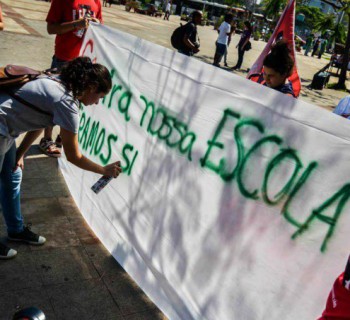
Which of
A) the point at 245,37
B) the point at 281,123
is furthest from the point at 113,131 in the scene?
the point at 245,37

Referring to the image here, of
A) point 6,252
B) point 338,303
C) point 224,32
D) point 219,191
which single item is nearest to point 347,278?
point 338,303

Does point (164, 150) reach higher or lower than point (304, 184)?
lower

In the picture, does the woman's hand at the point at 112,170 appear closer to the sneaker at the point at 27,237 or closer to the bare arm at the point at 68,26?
the sneaker at the point at 27,237

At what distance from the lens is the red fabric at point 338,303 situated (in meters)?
1.38

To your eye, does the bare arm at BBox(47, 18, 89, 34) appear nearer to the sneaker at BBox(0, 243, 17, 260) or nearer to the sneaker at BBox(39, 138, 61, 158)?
the sneaker at BBox(39, 138, 61, 158)

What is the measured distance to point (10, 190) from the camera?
2539mm

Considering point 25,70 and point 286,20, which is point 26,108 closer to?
point 25,70

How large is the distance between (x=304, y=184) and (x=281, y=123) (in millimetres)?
281

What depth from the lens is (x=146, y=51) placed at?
2.56 m

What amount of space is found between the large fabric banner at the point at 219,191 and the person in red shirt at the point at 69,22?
34.2 inches

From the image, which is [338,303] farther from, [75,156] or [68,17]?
[68,17]

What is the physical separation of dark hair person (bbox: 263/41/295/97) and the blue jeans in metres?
1.70

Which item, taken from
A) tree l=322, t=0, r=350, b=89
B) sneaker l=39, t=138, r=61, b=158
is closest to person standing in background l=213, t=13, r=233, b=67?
tree l=322, t=0, r=350, b=89

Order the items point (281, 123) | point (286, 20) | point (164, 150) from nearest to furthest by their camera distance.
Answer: point (281, 123) → point (164, 150) → point (286, 20)
